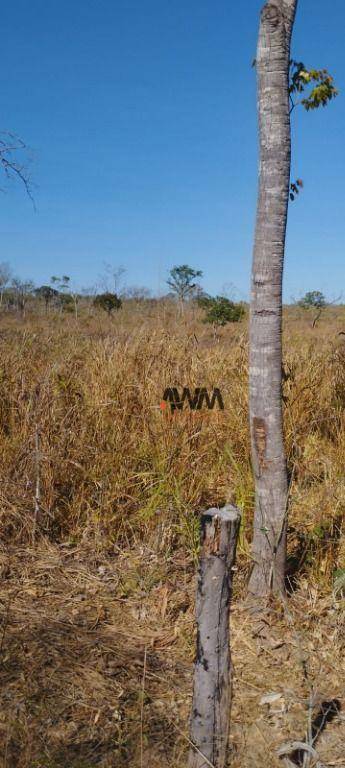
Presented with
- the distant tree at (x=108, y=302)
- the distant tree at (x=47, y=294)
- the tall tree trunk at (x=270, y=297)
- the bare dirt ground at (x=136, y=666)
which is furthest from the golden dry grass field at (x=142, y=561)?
the distant tree at (x=47, y=294)

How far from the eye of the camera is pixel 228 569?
1.86m

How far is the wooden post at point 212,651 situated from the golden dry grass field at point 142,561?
4.2 inches

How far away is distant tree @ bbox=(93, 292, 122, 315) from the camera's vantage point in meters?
19.2

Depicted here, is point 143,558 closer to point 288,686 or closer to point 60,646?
point 60,646

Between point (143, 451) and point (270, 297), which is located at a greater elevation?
point (270, 297)

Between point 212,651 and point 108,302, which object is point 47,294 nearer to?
point 108,302

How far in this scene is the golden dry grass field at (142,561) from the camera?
2.09m

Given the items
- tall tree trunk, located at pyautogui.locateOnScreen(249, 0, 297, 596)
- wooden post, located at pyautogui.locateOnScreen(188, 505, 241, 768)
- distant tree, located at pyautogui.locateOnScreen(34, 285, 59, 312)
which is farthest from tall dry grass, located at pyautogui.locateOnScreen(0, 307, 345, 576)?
distant tree, located at pyautogui.locateOnScreen(34, 285, 59, 312)

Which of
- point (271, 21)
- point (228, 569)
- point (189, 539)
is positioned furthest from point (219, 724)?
point (271, 21)

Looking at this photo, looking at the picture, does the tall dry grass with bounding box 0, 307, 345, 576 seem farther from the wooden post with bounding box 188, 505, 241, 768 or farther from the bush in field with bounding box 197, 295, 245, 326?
the bush in field with bounding box 197, 295, 245, 326

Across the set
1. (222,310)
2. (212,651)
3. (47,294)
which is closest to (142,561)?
(212,651)

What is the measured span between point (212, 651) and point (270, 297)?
4.61 ft

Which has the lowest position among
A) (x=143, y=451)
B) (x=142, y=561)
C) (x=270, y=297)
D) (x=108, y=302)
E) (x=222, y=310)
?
(x=142, y=561)

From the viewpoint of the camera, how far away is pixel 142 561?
322cm
